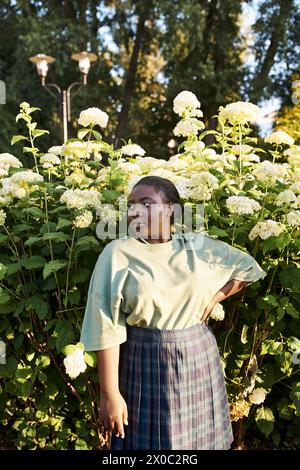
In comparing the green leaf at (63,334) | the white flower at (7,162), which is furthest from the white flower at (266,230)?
the white flower at (7,162)

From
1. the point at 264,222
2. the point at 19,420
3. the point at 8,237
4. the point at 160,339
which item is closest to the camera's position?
the point at 160,339

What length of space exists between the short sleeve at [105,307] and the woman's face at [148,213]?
0.42 feet

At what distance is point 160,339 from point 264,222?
0.79 m

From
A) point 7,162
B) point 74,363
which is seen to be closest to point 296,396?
point 74,363

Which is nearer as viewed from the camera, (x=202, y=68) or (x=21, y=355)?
(x=21, y=355)

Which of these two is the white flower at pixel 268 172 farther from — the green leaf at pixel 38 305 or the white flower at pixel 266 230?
the green leaf at pixel 38 305

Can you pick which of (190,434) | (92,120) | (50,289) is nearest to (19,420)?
(50,289)

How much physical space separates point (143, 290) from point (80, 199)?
726 mm

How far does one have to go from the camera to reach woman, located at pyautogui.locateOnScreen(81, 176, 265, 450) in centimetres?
178

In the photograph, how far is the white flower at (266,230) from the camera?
2.30m

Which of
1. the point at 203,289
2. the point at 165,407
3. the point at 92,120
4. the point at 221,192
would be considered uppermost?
the point at 92,120

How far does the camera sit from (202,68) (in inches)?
581

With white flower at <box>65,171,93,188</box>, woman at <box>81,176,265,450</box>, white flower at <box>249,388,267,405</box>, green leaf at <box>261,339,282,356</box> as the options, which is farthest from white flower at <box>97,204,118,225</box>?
white flower at <box>249,388,267,405</box>

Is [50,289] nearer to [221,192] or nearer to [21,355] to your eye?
[21,355]
